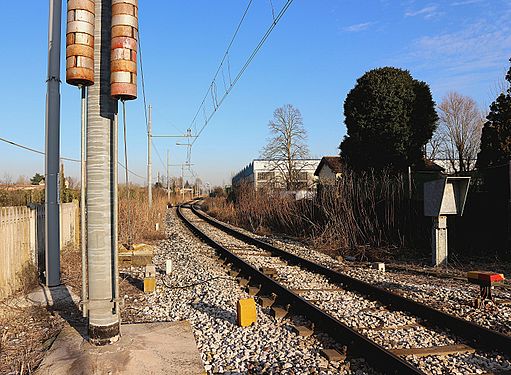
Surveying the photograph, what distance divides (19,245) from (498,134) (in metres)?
15.3

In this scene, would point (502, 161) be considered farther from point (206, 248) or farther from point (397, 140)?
point (206, 248)

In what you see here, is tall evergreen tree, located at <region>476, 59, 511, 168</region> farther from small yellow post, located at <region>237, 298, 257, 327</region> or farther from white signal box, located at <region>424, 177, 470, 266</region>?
small yellow post, located at <region>237, 298, 257, 327</region>

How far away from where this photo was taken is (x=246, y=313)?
613 centimetres

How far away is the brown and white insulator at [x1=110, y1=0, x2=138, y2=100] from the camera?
14.8 ft

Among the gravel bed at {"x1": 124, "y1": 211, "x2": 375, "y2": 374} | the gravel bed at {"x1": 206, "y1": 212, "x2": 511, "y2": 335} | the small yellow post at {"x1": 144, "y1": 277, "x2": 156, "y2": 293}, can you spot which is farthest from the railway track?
the small yellow post at {"x1": 144, "y1": 277, "x2": 156, "y2": 293}

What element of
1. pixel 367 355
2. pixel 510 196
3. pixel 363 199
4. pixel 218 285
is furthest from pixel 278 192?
pixel 367 355

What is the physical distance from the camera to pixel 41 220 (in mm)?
8953

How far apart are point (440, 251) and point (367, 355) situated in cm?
689

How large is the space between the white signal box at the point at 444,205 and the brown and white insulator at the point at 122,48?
849 cm

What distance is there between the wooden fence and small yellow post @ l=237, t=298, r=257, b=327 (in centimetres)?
356

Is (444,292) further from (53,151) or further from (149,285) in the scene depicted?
(53,151)

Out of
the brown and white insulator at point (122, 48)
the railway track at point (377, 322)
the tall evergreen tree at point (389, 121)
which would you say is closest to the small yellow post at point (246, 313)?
the railway track at point (377, 322)

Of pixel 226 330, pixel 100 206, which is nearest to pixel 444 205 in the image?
pixel 226 330

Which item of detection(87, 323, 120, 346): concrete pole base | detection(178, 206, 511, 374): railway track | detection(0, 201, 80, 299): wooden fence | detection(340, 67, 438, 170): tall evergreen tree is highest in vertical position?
detection(340, 67, 438, 170): tall evergreen tree
